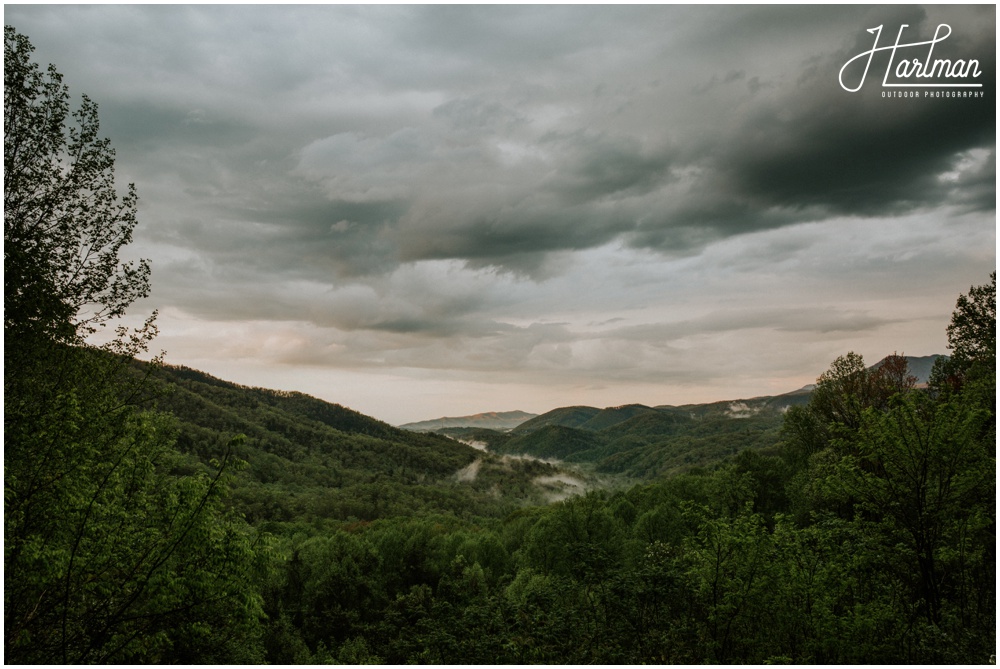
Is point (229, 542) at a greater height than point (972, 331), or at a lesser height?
lesser

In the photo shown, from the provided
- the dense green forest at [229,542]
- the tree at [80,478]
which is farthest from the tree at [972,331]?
the tree at [80,478]

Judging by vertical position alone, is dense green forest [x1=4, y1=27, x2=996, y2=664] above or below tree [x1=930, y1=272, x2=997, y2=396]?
below

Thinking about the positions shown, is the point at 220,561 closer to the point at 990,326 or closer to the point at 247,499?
the point at 990,326

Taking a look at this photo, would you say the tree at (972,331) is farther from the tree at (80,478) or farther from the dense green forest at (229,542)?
the tree at (80,478)

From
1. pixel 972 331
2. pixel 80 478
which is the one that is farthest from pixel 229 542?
pixel 972 331

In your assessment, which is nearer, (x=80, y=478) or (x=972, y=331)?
(x=80, y=478)

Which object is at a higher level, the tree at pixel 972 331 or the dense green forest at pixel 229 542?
the tree at pixel 972 331

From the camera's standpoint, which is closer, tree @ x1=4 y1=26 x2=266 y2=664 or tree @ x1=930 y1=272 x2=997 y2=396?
tree @ x1=4 y1=26 x2=266 y2=664

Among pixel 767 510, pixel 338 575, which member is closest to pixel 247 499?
pixel 338 575

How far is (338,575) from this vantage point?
184 ft

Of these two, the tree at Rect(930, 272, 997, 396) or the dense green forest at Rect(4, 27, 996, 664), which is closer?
the dense green forest at Rect(4, 27, 996, 664)

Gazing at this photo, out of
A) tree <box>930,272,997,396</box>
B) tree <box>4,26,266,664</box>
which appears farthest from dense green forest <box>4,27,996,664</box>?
tree <box>930,272,997,396</box>

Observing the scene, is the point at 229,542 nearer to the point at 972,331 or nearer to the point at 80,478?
the point at 80,478

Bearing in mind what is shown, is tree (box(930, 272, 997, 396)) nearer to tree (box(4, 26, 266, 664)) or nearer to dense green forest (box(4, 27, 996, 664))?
dense green forest (box(4, 27, 996, 664))
